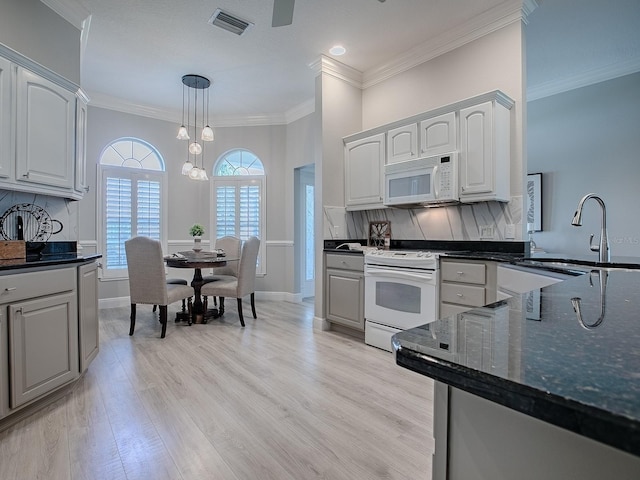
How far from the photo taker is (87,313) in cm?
246

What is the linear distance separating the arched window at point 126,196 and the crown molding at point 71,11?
7.70 feet

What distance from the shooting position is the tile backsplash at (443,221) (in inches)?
118

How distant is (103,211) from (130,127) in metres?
1.37

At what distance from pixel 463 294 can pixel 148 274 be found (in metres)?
3.10

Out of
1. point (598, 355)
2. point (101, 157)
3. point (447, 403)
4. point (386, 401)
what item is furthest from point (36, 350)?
point (101, 157)

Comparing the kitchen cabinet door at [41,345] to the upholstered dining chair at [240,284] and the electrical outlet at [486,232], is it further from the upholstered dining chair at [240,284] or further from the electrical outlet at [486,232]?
the electrical outlet at [486,232]

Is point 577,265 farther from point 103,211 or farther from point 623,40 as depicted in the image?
point 103,211

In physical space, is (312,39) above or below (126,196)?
above

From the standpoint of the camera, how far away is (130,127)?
5.18 m

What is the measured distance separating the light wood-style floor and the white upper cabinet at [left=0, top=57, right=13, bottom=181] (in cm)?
161

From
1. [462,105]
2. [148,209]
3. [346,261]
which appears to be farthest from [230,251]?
[462,105]

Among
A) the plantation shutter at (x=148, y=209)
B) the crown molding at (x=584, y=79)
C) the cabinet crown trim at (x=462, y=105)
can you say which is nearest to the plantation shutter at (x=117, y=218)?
the plantation shutter at (x=148, y=209)

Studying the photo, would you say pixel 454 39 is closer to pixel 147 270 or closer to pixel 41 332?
pixel 147 270

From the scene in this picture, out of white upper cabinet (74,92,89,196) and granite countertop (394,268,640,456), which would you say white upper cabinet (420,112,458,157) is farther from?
white upper cabinet (74,92,89,196)
